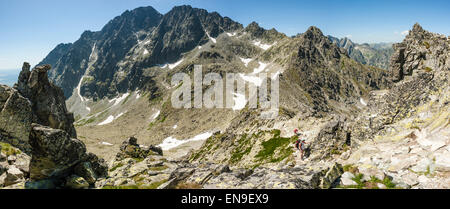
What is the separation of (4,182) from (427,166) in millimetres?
24054

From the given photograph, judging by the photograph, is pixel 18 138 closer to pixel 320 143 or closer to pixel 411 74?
pixel 320 143

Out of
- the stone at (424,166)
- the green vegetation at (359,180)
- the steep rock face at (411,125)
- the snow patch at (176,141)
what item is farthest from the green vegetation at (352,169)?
the snow patch at (176,141)

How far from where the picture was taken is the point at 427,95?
16.1 m

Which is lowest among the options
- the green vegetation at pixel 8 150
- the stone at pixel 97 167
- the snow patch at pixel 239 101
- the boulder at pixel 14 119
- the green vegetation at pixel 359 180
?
the stone at pixel 97 167

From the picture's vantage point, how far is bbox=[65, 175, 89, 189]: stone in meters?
14.7

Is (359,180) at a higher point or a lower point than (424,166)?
lower

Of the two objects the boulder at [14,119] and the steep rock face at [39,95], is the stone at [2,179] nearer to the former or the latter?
the boulder at [14,119]

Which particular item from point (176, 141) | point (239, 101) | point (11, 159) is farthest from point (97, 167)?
point (239, 101)

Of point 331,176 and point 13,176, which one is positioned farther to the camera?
point 13,176

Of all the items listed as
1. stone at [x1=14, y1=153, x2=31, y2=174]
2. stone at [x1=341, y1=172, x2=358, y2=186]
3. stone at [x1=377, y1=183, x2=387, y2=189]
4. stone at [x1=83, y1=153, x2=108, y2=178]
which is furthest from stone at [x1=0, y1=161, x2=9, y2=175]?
stone at [x1=377, y1=183, x2=387, y2=189]

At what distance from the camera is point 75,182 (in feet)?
48.6

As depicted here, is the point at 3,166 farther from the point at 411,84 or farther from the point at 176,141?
the point at 176,141

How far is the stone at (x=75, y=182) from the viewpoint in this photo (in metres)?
14.7
